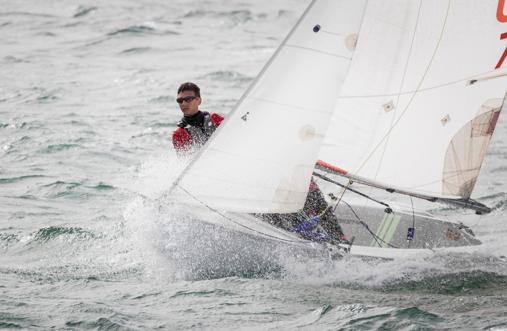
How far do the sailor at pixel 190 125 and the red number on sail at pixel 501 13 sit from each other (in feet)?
8.65

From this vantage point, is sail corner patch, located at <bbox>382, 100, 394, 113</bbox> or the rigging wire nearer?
the rigging wire

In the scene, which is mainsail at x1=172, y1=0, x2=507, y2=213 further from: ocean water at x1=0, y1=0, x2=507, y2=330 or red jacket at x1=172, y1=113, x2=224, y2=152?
red jacket at x1=172, y1=113, x2=224, y2=152

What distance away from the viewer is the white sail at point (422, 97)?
6.27 meters

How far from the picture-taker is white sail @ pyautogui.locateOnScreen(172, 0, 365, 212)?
6004 millimetres

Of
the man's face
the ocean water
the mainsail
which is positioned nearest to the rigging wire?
the mainsail

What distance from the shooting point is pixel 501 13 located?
6.17 metres

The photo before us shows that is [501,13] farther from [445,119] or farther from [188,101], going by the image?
[188,101]

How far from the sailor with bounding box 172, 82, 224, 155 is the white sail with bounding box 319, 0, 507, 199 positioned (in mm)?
1138

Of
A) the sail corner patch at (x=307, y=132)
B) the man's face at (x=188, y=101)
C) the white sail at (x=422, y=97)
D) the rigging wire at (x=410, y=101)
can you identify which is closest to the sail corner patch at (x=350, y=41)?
the white sail at (x=422, y=97)

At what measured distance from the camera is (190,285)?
6.28m

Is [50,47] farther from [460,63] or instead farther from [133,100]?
[460,63]

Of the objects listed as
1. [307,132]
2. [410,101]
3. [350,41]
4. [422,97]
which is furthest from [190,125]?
[422,97]

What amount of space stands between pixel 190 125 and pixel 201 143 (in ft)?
0.65

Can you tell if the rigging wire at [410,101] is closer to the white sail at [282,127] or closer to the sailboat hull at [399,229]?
the white sail at [282,127]
